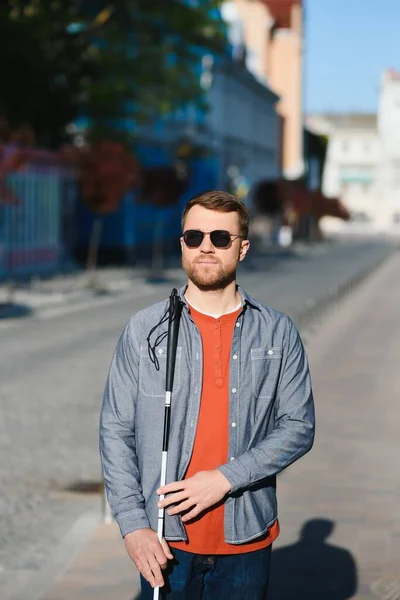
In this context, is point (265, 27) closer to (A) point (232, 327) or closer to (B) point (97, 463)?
(B) point (97, 463)

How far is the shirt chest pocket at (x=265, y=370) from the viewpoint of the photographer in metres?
3.99

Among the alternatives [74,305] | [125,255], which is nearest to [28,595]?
[74,305]

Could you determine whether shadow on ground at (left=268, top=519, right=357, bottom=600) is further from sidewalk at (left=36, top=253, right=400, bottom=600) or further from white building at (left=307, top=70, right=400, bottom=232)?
white building at (left=307, top=70, right=400, bottom=232)

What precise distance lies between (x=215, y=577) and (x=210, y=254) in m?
1.00

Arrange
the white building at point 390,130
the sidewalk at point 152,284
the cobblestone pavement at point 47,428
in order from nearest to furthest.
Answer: the cobblestone pavement at point 47,428
the sidewalk at point 152,284
the white building at point 390,130

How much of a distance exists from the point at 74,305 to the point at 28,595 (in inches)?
905

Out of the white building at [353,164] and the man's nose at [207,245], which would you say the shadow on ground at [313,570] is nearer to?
the man's nose at [207,245]

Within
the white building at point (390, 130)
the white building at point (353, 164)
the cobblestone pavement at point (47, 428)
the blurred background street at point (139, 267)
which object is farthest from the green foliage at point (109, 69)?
the white building at point (353, 164)

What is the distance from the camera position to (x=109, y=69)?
121ft

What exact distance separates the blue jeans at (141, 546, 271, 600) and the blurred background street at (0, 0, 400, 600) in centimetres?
252

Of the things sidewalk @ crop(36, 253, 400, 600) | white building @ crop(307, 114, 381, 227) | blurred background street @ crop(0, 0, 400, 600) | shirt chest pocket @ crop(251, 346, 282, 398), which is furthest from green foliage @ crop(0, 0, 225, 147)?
white building @ crop(307, 114, 381, 227)

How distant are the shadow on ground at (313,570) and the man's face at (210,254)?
2933 millimetres

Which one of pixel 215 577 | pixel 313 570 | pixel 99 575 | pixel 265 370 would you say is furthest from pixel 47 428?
pixel 265 370

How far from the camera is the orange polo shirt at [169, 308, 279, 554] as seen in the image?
393 centimetres
